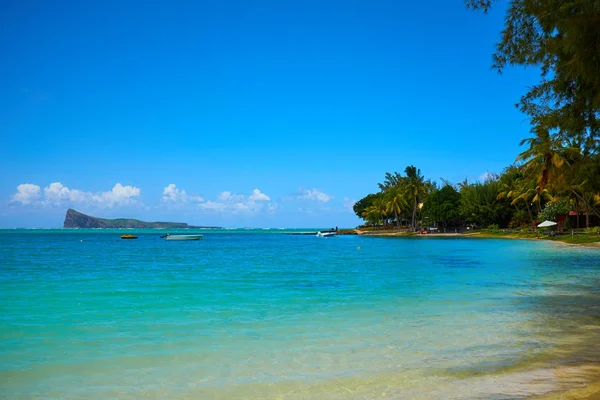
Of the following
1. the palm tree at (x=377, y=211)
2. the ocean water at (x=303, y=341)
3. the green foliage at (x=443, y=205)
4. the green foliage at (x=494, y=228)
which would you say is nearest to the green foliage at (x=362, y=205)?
the palm tree at (x=377, y=211)

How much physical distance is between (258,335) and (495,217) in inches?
2782

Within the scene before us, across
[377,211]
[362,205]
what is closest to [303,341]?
[377,211]

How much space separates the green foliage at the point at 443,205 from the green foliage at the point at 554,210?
1912 cm

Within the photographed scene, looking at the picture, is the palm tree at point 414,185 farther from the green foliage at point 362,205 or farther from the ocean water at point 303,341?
the ocean water at point 303,341

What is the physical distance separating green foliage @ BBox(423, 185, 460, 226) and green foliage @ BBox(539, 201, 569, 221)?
1912 centimetres

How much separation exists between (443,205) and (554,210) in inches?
847

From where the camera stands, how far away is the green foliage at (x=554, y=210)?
5756 centimetres

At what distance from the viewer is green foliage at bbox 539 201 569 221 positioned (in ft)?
189

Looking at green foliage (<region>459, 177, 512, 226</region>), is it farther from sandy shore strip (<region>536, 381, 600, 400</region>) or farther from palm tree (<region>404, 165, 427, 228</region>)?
sandy shore strip (<region>536, 381, 600, 400</region>)

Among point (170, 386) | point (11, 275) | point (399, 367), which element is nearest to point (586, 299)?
point (399, 367)

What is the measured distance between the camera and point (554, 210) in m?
57.8

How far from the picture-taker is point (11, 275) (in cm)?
2425

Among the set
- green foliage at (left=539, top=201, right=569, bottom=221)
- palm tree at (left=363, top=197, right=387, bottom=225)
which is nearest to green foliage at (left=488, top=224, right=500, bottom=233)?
green foliage at (left=539, top=201, right=569, bottom=221)

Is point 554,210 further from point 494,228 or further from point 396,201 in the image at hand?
point 396,201
